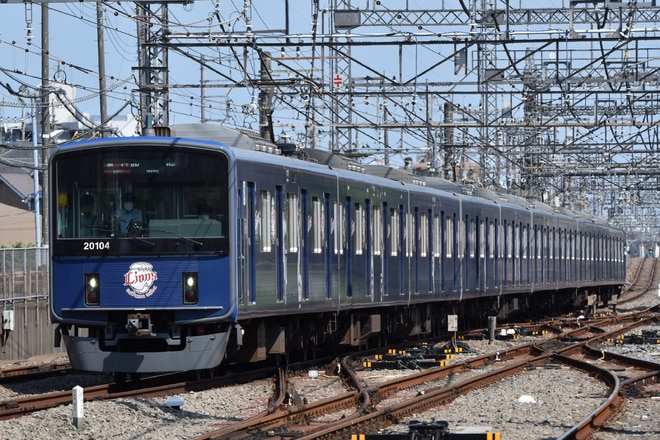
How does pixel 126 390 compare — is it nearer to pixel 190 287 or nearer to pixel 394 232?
pixel 190 287

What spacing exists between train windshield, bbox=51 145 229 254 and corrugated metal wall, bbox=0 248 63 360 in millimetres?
7188

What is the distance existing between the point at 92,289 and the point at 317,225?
12.7 feet

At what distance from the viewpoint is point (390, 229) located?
2030cm

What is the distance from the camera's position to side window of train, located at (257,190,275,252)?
14.6 m

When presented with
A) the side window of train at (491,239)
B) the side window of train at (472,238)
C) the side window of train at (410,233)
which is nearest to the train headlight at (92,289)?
the side window of train at (410,233)

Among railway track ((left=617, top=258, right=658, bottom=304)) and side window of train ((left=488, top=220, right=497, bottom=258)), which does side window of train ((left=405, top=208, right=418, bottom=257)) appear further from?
railway track ((left=617, top=258, right=658, bottom=304))

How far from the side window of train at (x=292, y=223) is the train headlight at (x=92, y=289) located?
2695 millimetres

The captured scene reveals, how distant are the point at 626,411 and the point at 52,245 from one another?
6229 mm

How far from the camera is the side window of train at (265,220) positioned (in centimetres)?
1459

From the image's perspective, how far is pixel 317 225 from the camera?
16.7 meters

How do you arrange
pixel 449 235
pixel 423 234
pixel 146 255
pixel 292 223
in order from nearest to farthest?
1. pixel 146 255
2. pixel 292 223
3. pixel 423 234
4. pixel 449 235

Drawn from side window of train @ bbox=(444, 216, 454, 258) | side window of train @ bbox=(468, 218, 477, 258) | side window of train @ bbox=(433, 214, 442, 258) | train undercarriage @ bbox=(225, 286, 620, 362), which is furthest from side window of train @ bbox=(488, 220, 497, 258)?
side window of train @ bbox=(433, 214, 442, 258)

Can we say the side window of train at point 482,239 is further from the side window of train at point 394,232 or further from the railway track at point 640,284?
the railway track at point 640,284

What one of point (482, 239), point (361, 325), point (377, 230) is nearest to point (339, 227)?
point (377, 230)
